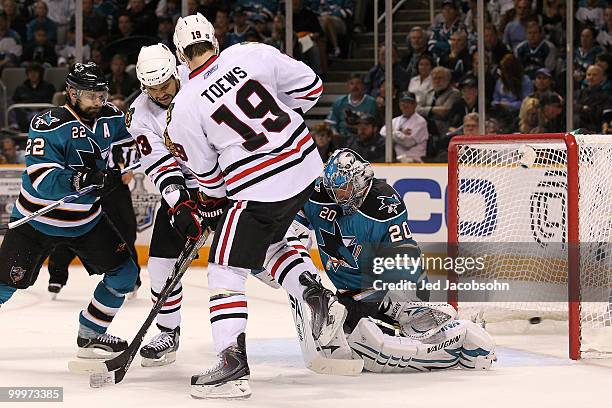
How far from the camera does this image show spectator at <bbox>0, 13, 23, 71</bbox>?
27.8 feet

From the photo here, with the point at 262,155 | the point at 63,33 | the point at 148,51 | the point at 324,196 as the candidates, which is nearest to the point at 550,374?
the point at 324,196

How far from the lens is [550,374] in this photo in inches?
159

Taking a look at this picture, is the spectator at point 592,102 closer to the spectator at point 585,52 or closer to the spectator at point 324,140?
the spectator at point 585,52

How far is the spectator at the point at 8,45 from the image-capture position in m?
8.48

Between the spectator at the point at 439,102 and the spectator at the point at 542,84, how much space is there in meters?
0.48

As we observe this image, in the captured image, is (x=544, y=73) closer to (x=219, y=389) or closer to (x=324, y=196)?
(x=324, y=196)

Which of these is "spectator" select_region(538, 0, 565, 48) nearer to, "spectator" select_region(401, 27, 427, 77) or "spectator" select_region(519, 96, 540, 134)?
"spectator" select_region(519, 96, 540, 134)

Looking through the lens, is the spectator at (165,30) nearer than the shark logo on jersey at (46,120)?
No

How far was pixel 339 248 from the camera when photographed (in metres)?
4.21

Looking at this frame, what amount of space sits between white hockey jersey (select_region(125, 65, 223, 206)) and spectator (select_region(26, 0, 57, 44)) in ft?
14.2

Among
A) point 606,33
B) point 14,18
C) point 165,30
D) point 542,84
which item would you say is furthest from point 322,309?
point 14,18

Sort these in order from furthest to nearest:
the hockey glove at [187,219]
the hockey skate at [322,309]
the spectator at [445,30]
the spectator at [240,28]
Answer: the spectator at [240,28]
the spectator at [445,30]
the hockey glove at [187,219]
the hockey skate at [322,309]

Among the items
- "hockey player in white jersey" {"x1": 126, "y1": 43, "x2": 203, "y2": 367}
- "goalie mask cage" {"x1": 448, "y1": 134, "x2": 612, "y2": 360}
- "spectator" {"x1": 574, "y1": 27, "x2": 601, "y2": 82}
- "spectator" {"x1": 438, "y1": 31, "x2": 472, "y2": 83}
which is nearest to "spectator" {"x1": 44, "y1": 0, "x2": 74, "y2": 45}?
"spectator" {"x1": 438, "y1": 31, "x2": 472, "y2": 83}

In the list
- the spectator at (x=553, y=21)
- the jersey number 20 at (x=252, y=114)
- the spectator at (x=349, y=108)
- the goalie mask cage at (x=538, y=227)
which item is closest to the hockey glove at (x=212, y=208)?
the jersey number 20 at (x=252, y=114)
